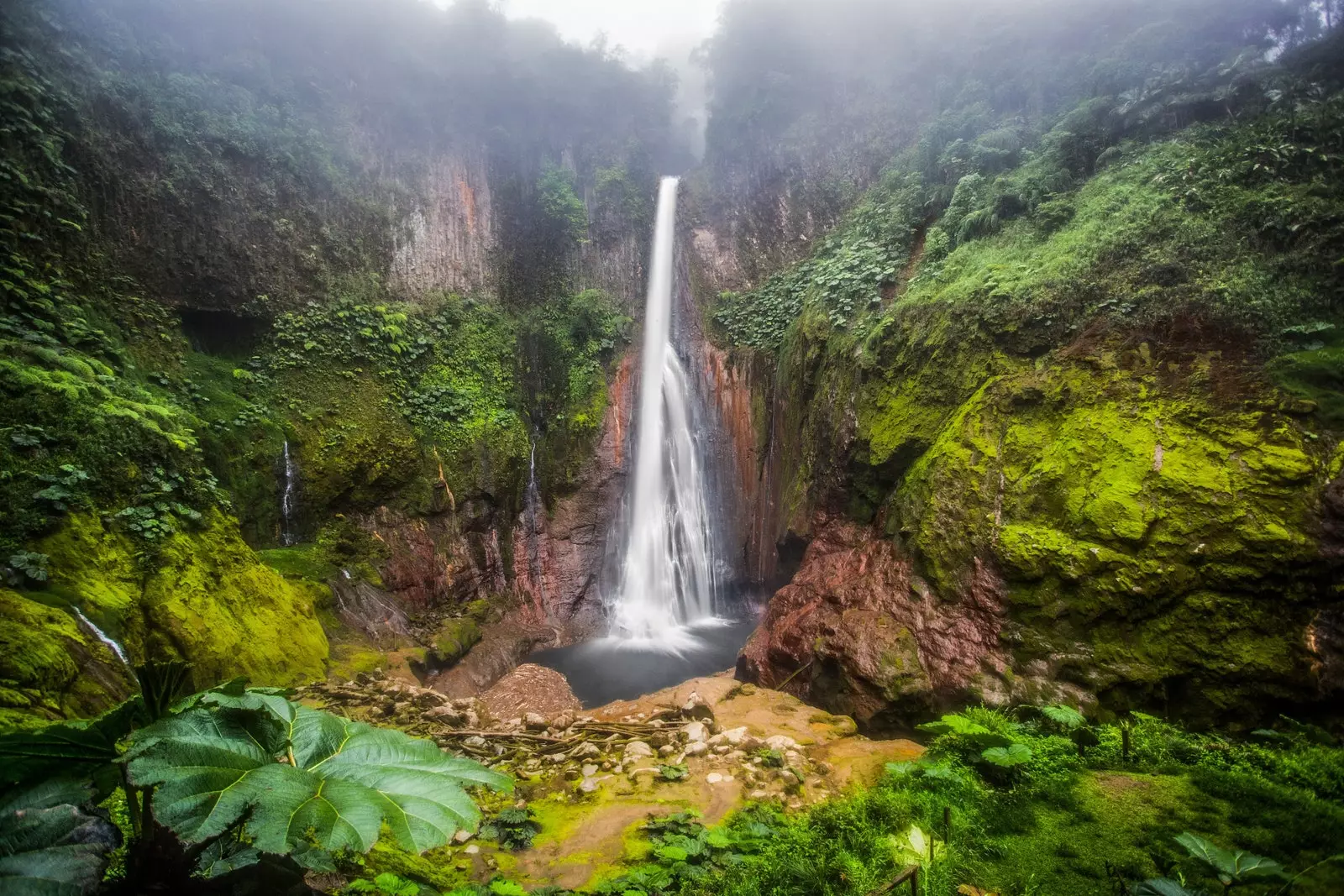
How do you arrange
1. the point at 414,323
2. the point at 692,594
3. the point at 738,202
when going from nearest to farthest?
the point at 692,594 < the point at 414,323 < the point at 738,202

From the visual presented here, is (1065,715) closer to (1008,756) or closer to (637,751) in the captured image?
(1008,756)

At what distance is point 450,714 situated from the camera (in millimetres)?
5465

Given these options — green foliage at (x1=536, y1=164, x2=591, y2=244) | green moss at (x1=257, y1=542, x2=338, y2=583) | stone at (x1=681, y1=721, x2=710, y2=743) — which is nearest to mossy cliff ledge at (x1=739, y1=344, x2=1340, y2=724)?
stone at (x1=681, y1=721, x2=710, y2=743)

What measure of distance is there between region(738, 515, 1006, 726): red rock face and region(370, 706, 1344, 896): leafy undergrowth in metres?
1.73

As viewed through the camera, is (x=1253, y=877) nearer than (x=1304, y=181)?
Yes

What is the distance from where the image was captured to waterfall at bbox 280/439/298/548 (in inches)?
386

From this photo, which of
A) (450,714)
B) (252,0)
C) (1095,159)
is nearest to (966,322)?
(1095,159)

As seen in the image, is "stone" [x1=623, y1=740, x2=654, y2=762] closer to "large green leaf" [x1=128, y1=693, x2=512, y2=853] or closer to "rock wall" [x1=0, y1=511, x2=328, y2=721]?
"large green leaf" [x1=128, y1=693, x2=512, y2=853]

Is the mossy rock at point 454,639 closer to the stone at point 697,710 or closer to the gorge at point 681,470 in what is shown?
the gorge at point 681,470

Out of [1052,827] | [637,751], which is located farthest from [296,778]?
[637,751]

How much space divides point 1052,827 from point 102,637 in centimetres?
727

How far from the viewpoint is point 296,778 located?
1263 mm

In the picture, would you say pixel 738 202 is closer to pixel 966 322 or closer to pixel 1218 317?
pixel 966 322

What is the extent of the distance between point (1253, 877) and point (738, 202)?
19.0 meters
